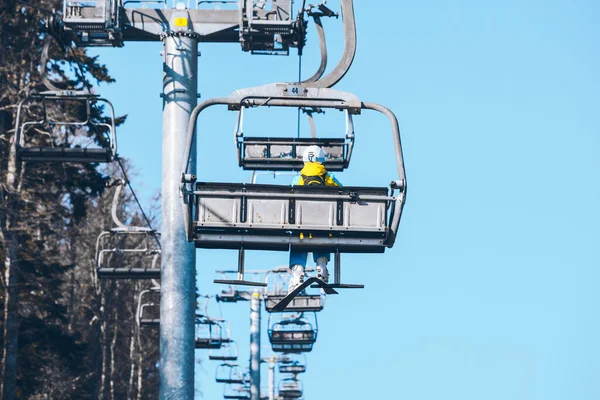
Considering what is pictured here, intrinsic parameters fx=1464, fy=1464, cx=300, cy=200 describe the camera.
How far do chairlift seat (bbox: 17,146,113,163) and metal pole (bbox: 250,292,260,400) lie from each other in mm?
19173

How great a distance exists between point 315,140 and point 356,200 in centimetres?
368

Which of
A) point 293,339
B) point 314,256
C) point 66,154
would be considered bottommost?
point 314,256

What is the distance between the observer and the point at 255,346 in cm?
3778

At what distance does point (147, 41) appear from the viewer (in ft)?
57.4

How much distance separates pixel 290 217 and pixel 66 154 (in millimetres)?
6087

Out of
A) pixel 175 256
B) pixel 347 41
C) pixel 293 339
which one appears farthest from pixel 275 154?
pixel 293 339

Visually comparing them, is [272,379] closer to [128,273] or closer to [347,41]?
[128,273]

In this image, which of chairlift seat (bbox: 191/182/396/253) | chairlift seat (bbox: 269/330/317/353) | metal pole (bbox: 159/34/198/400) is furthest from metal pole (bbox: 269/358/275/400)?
chairlift seat (bbox: 191/182/396/253)

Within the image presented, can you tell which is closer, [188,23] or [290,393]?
[188,23]

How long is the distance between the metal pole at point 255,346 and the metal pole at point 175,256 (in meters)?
20.2

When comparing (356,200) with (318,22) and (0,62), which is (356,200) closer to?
(318,22)

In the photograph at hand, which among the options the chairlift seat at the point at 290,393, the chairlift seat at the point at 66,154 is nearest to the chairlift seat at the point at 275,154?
the chairlift seat at the point at 66,154

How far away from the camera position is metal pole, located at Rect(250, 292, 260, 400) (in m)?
36.4

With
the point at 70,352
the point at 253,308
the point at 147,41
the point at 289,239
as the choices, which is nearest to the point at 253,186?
the point at 289,239
